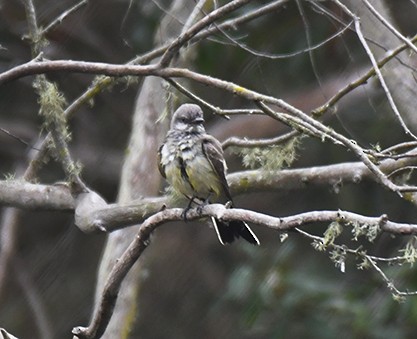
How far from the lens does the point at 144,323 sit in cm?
892

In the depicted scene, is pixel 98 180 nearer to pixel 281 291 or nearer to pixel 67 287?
pixel 67 287

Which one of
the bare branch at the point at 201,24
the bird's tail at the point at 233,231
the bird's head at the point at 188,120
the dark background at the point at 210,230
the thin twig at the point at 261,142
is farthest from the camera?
the dark background at the point at 210,230

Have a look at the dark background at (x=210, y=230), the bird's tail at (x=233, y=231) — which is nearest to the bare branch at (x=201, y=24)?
the bird's tail at (x=233, y=231)

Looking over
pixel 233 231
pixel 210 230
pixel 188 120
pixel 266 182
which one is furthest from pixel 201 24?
pixel 210 230

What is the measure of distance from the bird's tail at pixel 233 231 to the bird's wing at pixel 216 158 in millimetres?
234

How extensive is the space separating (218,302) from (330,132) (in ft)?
14.9

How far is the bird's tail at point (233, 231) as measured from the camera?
16.0 feet

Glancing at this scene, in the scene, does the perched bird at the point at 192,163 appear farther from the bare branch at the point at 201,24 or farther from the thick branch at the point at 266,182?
the bare branch at the point at 201,24

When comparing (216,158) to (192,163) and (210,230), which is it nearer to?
(192,163)

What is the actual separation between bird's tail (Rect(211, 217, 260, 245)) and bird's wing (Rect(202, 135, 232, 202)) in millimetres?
234

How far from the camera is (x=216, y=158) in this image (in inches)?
207

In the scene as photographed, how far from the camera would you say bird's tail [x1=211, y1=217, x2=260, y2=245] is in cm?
488

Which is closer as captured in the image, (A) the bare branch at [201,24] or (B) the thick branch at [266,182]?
(A) the bare branch at [201,24]

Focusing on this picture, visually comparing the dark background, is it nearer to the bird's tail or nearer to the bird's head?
the bird's head
